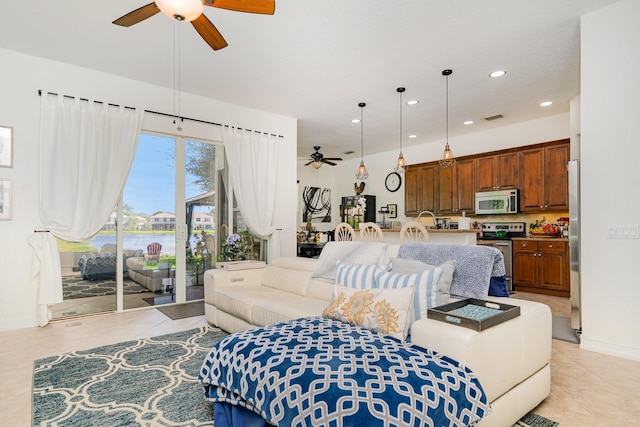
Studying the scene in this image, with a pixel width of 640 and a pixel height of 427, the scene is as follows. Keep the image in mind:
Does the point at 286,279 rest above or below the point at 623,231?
below

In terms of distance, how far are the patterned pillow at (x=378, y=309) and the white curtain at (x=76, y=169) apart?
3.31 metres

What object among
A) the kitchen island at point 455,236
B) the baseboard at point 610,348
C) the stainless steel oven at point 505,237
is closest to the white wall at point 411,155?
the stainless steel oven at point 505,237

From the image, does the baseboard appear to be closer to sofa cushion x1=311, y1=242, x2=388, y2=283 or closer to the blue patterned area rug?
sofa cushion x1=311, y1=242, x2=388, y2=283

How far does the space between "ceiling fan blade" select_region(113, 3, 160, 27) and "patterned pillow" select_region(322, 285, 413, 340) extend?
225cm

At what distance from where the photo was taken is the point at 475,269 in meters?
2.25

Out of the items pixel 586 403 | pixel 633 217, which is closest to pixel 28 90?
pixel 586 403

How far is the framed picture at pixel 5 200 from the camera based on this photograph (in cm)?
362

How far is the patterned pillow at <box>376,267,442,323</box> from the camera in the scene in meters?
2.00

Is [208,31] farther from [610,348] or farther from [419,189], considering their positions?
[419,189]

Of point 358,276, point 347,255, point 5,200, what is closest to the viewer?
point 358,276

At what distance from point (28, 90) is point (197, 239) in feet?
8.27

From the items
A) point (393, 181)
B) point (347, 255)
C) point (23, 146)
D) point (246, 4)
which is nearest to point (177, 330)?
point (347, 255)

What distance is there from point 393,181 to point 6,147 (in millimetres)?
6829

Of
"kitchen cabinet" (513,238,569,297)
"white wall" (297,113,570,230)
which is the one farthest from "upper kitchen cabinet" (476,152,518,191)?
"kitchen cabinet" (513,238,569,297)
